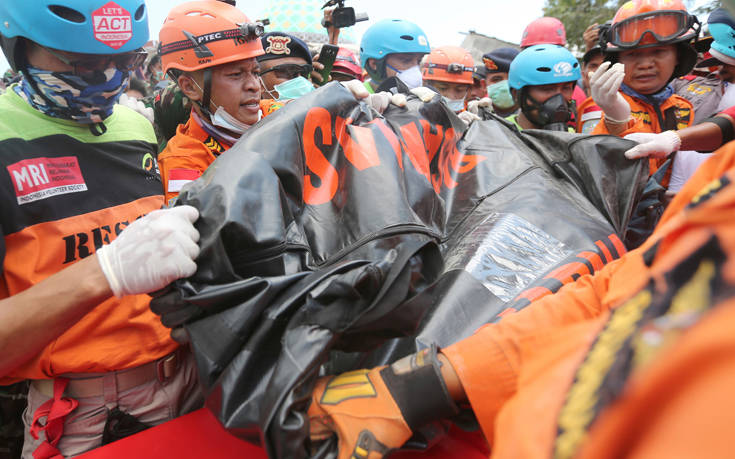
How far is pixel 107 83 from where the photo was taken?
169 cm

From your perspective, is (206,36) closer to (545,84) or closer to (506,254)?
(506,254)

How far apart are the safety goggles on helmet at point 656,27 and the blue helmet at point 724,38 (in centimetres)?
48

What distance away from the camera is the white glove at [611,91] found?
113 inches

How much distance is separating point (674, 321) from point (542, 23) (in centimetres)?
673

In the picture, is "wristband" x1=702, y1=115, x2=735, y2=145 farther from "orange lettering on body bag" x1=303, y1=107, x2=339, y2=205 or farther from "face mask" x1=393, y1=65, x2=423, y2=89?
"face mask" x1=393, y1=65, x2=423, y2=89

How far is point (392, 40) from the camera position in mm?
5027

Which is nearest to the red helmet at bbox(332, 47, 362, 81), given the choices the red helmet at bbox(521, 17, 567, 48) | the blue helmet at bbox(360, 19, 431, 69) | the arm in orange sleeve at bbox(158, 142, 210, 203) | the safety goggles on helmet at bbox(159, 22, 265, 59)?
the blue helmet at bbox(360, 19, 431, 69)

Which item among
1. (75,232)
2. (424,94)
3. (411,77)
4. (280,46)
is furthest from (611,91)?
(75,232)

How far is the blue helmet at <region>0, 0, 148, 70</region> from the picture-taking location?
1.53 meters

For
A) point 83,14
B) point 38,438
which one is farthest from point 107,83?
point 38,438

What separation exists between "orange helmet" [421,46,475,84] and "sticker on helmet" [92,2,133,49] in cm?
441

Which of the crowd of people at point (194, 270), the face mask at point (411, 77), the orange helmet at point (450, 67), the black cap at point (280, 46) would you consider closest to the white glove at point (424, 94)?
the crowd of people at point (194, 270)

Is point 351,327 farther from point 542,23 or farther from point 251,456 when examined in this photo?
point 542,23

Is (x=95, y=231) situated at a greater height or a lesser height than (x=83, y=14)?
lesser
